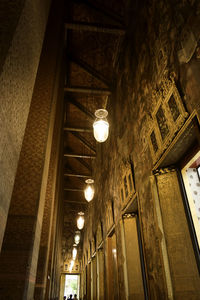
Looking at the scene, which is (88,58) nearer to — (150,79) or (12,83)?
(150,79)

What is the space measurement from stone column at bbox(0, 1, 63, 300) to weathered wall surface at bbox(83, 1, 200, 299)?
160 cm

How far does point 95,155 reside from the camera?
36.9 ft

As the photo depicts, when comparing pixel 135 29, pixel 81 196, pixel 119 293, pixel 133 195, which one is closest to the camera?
pixel 133 195

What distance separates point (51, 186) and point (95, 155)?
561 cm

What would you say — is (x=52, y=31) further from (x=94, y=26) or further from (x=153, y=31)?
(x=153, y=31)

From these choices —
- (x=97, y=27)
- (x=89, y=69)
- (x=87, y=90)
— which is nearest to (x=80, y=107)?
(x=87, y=90)

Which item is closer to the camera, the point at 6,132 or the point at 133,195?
the point at 6,132

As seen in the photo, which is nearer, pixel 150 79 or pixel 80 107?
pixel 150 79

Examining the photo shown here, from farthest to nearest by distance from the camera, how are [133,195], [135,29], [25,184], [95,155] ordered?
[95,155] < [135,29] < [133,195] < [25,184]

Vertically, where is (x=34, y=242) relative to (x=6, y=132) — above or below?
below

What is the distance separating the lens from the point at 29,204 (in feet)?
9.76

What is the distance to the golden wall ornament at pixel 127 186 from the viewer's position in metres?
4.36

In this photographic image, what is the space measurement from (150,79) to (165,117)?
104cm

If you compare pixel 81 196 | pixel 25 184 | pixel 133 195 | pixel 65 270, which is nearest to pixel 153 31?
pixel 133 195
